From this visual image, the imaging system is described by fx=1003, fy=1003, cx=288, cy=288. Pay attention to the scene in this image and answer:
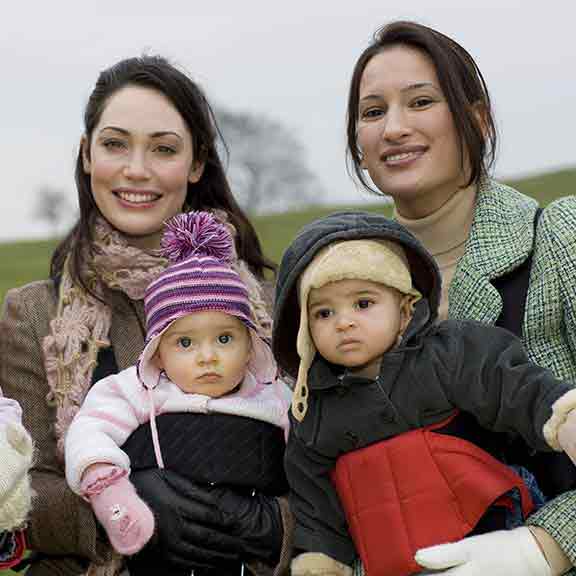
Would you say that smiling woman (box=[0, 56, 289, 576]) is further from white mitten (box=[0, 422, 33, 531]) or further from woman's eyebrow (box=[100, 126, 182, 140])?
white mitten (box=[0, 422, 33, 531])

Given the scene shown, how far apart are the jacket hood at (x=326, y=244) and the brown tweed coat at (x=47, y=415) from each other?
2.24 ft

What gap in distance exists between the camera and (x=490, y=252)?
3305 millimetres

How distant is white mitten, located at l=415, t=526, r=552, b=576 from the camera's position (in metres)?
2.82

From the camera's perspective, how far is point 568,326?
309 cm

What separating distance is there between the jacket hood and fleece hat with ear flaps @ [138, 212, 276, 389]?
0.21 metres

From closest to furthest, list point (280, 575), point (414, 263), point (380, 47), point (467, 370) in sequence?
point (467, 370) < point (414, 263) < point (280, 575) < point (380, 47)

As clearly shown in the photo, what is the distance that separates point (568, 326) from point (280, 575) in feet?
4.20

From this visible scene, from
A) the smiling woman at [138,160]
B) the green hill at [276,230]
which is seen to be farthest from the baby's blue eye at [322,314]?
the green hill at [276,230]

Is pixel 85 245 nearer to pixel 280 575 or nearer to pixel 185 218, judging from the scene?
pixel 185 218

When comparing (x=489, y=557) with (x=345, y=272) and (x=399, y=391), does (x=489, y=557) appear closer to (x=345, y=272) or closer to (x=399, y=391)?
(x=399, y=391)

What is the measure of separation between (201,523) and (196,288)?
2.55 feet

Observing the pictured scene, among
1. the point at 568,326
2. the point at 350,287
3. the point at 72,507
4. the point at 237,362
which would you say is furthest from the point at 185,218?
the point at 568,326

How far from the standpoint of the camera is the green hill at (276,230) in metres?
25.1

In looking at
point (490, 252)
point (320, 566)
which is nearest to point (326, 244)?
point (490, 252)
